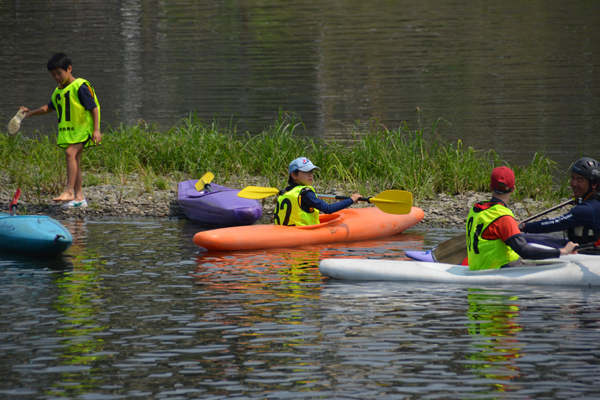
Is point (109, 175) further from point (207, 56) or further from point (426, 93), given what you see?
point (207, 56)

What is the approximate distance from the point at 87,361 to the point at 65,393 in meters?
0.47

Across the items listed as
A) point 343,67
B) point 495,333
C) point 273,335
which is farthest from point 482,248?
point 343,67

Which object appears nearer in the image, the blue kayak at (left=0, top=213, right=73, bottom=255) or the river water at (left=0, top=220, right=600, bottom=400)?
the river water at (left=0, top=220, right=600, bottom=400)

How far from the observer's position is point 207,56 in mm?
26531

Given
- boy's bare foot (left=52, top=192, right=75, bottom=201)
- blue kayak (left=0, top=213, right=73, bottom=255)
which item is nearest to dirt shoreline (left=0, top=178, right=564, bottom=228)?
boy's bare foot (left=52, top=192, right=75, bottom=201)

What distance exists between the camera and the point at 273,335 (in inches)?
207

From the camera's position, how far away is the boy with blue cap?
8367 millimetres

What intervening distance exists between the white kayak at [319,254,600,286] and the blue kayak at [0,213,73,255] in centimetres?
257

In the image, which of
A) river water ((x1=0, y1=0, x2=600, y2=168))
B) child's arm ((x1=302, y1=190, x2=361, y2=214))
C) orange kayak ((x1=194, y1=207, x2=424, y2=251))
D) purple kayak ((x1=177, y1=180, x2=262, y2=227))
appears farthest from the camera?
river water ((x1=0, y1=0, x2=600, y2=168))

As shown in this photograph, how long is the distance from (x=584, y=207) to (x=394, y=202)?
260cm

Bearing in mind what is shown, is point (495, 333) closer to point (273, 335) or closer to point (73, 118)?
point (273, 335)

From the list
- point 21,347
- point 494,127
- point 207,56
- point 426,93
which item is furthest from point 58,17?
point 21,347

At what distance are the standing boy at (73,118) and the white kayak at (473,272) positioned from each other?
4.37 m

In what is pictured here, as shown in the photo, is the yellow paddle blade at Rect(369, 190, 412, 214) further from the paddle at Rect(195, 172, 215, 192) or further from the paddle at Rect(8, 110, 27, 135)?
the paddle at Rect(8, 110, 27, 135)
